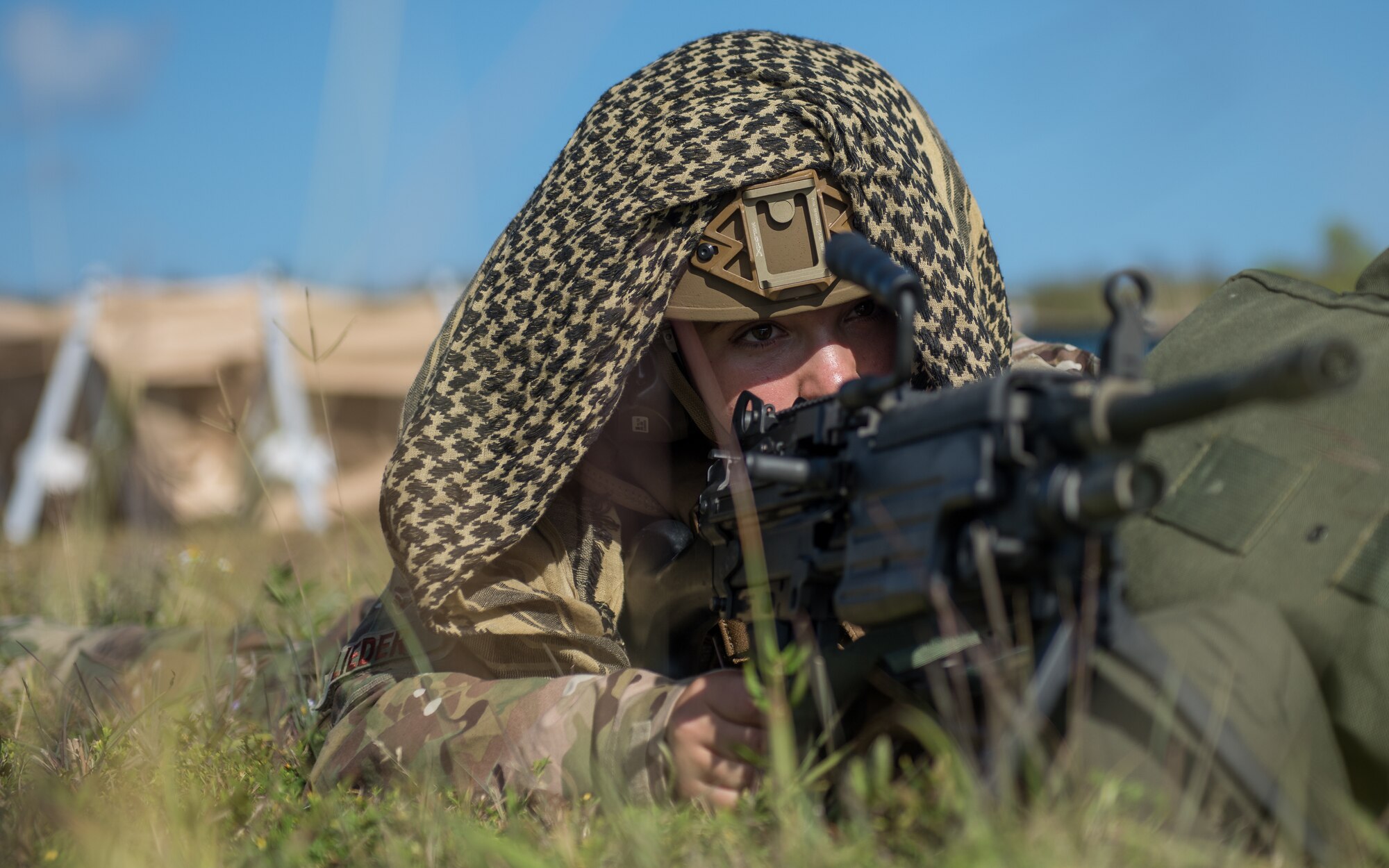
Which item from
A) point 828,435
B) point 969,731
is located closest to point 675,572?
point 828,435

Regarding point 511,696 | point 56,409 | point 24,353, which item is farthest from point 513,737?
point 24,353

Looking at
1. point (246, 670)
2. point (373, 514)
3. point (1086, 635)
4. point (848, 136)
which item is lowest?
point (373, 514)

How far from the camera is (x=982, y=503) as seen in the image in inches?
67.2

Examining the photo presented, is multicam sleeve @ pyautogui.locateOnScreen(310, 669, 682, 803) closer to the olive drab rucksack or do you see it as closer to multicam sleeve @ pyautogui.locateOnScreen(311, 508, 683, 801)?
multicam sleeve @ pyautogui.locateOnScreen(311, 508, 683, 801)

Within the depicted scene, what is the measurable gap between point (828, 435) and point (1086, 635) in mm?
598

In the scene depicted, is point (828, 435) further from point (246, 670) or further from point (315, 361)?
point (246, 670)

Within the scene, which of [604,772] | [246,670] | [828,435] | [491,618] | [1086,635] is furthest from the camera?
[246,670]

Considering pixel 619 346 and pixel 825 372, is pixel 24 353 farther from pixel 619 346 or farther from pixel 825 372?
pixel 825 372

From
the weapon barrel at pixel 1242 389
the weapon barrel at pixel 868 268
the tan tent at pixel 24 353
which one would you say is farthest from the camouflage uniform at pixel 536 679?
the tan tent at pixel 24 353

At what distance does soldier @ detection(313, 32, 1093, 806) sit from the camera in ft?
9.67

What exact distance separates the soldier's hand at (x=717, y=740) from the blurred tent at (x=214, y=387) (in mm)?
7107

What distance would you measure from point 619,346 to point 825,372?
1.65ft

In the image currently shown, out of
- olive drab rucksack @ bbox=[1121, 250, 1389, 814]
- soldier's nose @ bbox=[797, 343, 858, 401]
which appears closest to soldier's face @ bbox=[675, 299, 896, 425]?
soldier's nose @ bbox=[797, 343, 858, 401]

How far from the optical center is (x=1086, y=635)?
5.52ft
